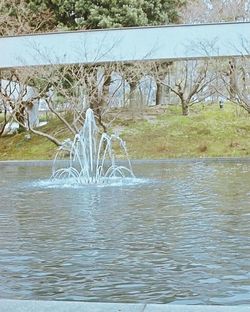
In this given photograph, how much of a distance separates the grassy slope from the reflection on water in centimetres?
836

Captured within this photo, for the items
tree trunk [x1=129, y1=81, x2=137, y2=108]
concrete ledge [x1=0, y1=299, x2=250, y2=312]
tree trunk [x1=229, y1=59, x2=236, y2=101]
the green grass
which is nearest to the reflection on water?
concrete ledge [x1=0, y1=299, x2=250, y2=312]

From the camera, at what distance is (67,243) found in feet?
17.1

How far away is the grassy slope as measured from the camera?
18.0 m

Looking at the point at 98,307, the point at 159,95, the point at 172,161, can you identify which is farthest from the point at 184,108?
the point at 98,307

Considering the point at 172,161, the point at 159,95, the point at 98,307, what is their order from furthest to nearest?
the point at 159,95 < the point at 172,161 < the point at 98,307

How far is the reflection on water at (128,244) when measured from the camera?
370 cm

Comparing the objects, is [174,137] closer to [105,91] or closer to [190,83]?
[105,91]

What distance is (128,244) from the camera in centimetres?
509

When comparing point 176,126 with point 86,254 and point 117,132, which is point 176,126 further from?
point 86,254

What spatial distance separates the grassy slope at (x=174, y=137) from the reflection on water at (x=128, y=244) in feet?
27.4

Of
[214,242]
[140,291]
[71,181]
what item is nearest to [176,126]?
[71,181]

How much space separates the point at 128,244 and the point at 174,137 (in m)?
14.5

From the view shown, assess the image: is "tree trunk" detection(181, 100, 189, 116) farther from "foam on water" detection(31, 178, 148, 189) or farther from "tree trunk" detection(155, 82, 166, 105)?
"foam on water" detection(31, 178, 148, 189)

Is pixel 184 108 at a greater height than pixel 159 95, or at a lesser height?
lesser
